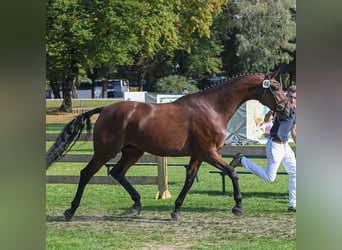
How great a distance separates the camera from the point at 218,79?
4535mm

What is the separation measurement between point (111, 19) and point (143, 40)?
33 cm

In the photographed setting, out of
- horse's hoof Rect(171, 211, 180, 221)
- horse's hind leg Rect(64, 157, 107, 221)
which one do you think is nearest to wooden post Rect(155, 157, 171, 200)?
horse's hoof Rect(171, 211, 180, 221)

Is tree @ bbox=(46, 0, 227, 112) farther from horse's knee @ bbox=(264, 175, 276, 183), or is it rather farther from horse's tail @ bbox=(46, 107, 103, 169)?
horse's knee @ bbox=(264, 175, 276, 183)

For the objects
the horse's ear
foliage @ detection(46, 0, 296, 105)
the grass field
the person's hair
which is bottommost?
the grass field

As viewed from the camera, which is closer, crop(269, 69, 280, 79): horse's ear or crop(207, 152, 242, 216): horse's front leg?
crop(269, 69, 280, 79): horse's ear

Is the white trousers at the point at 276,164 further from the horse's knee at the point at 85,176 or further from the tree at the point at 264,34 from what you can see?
the horse's knee at the point at 85,176

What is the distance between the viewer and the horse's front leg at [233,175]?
14.9ft

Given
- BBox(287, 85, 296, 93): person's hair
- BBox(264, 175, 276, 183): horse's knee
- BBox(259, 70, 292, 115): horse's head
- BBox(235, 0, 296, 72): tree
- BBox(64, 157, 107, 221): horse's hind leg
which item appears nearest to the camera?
BBox(235, 0, 296, 72): tree

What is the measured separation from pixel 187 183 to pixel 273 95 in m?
1.09

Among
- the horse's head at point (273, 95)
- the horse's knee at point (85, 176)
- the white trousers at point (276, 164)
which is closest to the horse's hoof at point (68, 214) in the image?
the horse's knee at point (85, 176)

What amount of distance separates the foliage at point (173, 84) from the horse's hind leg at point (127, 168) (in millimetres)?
610

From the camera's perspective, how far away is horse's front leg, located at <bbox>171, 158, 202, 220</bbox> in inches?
181
